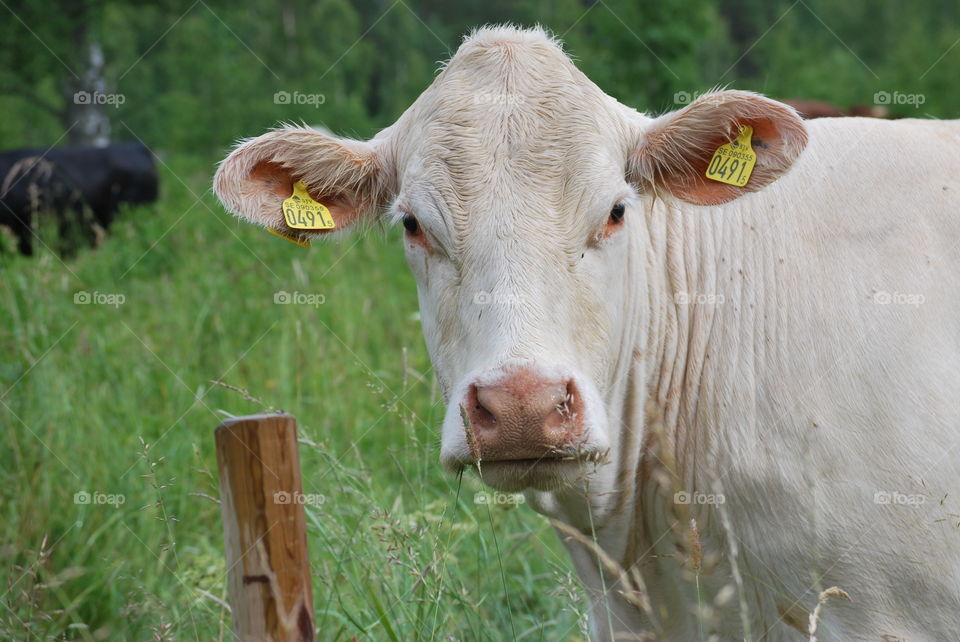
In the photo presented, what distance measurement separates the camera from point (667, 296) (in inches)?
132

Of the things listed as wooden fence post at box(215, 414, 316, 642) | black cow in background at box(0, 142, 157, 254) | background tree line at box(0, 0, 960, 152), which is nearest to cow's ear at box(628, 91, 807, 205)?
wooden fence post at box(215, 414, 316, 642)

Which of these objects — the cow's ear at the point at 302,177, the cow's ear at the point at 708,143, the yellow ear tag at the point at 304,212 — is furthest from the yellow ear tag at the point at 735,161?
the yellow ear tag at the point at 304,212

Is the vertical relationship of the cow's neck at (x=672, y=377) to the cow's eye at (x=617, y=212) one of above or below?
below

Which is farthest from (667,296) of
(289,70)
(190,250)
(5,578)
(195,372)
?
(289,70)

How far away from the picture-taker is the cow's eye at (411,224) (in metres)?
3.06

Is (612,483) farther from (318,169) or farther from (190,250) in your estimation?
(190,250)

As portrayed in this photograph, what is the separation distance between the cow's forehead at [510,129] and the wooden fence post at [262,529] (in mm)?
918

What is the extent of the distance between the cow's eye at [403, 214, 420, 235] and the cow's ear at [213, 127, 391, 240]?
15.1 inches

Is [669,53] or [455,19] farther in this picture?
[455,19]

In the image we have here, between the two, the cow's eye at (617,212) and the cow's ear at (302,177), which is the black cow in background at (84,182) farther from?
the cow's eye at (617,212)

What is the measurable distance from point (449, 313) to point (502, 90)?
75 cm

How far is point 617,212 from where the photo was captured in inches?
119

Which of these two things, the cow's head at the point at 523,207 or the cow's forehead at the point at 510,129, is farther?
the cow's forehead at the point at 510,129

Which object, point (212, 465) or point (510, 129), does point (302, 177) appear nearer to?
point (510, 129)
